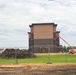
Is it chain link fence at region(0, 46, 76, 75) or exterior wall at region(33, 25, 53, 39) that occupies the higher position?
Result: exterior wall at region(33, 25, 53, 39)

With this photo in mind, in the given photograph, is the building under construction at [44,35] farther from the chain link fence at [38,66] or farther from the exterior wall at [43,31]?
the chain link fence at [38,66]

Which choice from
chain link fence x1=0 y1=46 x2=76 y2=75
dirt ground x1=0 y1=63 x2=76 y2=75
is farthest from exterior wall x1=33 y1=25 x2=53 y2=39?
dirt ground x1=0 y1=63 x2=76 y2=75

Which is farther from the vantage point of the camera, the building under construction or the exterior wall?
the building under construction

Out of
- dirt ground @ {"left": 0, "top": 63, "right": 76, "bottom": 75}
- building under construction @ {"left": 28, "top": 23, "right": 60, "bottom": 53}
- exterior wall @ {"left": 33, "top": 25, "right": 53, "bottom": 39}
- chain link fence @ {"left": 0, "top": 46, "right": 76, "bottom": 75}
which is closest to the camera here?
dirt ground @ {"left": 0, "top": 63, "right": 76, "bottom": 75}

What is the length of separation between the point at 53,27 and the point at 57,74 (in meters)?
79.8

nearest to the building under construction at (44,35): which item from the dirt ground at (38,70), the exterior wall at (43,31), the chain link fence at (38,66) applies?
the exterior wall at (43,31)

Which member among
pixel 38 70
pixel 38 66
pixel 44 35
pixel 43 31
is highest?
pixel 43 31

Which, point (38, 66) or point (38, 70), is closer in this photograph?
Answer: point (38, 70)

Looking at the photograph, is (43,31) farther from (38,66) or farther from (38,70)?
(38,70)

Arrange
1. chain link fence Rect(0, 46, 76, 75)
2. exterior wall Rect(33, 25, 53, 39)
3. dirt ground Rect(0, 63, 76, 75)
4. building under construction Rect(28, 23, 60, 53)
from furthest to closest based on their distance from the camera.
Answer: building under construction Rect(28, 23, 60, 53) < exterior wall Rect(33, 25, 53, 39) < chain link fence Rect(0, 46, 76, 75) < dirt ground Rect(0, 63, 76, 75)

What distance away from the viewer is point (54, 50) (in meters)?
91.4

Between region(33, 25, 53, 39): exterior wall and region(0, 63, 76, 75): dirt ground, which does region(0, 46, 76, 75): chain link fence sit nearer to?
region(0, 63, 76, 75): dirt ground

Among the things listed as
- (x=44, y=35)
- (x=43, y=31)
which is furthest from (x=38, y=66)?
(x=44, y=35)

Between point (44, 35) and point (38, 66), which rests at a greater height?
point (44, 35)
